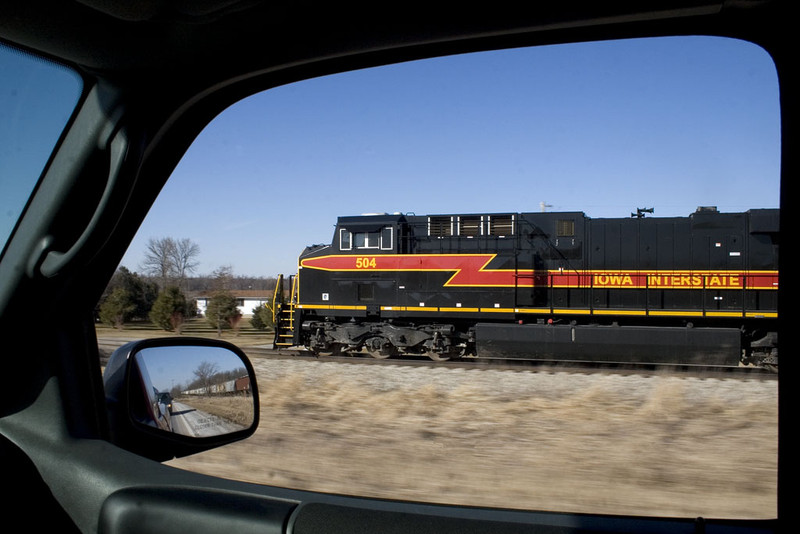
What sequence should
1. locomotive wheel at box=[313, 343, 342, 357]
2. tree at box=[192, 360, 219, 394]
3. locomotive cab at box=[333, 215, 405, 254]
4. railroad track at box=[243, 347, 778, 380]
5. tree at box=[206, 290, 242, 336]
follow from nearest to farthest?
tree at box=[192, 360, 219, 394] → tree at box=[206, 290, 242, 336] → railroad track at box=[243, 347, 778, 380] → locomotive cab at box=[333, 215, 405, 254] → locomotive wheel at box=[313, 343, 342, 357]

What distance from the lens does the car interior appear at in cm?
153

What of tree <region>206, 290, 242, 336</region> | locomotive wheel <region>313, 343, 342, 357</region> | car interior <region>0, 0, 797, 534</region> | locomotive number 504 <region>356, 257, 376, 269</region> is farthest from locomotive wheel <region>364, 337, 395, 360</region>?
car interior <region>0, 0, 797, 534</region>

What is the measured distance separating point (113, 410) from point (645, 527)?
1.60 meters

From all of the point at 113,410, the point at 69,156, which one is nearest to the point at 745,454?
the point at 113,410

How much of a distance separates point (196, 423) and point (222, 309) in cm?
878

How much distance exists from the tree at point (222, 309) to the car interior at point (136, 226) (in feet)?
24.5

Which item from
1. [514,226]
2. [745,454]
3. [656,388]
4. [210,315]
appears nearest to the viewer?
[745,454]

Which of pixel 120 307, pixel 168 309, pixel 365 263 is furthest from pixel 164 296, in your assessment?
pixel 365 263

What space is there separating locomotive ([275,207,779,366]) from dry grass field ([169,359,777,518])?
201 inches

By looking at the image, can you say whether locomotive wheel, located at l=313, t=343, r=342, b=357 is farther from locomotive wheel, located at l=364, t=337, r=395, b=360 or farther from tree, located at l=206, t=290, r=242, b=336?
tree, located at l=206, t=290, r=242, b=336

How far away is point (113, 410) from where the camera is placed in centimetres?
195

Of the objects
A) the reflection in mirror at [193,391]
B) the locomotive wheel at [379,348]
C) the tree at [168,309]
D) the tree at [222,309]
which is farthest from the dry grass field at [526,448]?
the locomotive wheel at [379,348]

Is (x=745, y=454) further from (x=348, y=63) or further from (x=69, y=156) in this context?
(x=69, y=156)

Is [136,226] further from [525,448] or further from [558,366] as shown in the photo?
[558,366]
